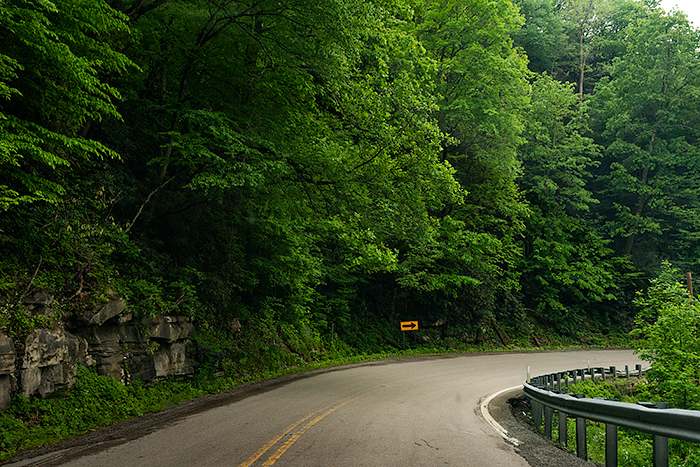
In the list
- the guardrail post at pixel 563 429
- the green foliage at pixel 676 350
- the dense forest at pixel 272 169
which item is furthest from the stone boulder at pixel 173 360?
the green foliage at pixel 676 350

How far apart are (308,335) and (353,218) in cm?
854

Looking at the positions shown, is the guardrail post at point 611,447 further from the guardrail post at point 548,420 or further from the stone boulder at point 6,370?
the stone boulder at point 6,370

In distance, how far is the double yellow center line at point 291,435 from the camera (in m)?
5.27

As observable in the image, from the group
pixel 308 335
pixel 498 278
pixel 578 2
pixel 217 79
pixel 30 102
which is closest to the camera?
pixel 30 102

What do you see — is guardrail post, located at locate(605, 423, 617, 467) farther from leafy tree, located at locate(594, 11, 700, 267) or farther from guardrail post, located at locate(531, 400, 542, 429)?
leafy tree, located at locate(594, 11, 700, 267)

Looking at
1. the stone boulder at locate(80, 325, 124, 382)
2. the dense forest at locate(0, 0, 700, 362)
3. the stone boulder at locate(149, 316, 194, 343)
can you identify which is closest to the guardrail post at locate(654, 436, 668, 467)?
the dense forest at locate(0, 0, 700, 362)

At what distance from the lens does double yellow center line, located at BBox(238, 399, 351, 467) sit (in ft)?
17.3

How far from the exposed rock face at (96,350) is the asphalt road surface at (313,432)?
4.99 feet

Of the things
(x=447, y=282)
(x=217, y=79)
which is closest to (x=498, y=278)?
(x=447, y=282)

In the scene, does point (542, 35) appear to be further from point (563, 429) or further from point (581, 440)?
point (581, 440)

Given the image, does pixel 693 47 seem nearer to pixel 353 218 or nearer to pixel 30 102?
pixel 353 218

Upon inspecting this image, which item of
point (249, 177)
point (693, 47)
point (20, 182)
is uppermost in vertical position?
point (693, 47)

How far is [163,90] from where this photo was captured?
527 inches

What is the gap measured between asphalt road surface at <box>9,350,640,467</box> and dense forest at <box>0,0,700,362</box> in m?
2.94
